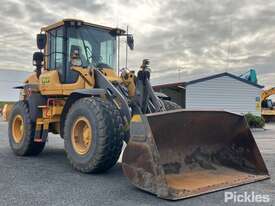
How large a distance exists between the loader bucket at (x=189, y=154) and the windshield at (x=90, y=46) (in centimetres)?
246

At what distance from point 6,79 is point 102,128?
54516 millimetres

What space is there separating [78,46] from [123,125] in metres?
2.19

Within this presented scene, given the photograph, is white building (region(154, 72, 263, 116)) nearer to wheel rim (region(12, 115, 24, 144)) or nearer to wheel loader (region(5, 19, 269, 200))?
wheel rim (region(12, 115, 24, 144))

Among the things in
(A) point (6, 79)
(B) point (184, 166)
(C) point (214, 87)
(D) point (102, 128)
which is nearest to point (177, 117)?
(B) point (184, 166)

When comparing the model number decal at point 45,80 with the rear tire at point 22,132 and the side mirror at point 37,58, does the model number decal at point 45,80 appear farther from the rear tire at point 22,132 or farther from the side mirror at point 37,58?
the rear tire at point 22,132

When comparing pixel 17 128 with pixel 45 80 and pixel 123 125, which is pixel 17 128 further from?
pixel 123 125

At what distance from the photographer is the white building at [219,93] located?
24969mm

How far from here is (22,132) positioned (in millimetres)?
8242

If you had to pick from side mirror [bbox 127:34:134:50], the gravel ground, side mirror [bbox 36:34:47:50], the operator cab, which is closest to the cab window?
the operator cab

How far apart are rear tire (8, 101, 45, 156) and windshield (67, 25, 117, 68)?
1.70m

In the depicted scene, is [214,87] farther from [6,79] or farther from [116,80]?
[6,79]

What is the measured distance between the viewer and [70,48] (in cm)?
740

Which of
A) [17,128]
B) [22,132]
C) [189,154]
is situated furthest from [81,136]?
[17,128]

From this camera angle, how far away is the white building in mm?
24969
